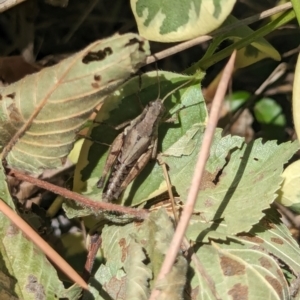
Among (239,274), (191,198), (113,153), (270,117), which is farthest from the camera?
(270,117)

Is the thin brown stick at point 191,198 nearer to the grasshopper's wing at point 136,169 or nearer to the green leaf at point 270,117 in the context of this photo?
the grasshopper's wing at point 136,169

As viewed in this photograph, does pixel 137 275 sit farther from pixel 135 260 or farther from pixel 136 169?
pixel 136 169

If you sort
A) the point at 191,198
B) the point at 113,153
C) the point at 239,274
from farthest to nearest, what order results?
the point at 113,153 < the point at 239,274 < the point at 191,198

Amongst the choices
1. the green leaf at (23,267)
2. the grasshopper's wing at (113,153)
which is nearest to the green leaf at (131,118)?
the grasshopper's wing at (113,153)

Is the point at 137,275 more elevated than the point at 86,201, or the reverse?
the point at 86,201

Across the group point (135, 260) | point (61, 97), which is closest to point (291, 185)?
point (135, 260)

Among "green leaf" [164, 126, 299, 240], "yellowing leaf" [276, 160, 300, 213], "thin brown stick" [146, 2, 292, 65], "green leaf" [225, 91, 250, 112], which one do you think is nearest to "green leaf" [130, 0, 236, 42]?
"thin brown stick" [146, 2, 292, 65]

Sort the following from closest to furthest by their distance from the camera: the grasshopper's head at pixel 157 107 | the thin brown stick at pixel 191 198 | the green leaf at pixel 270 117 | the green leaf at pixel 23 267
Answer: the thin brown stick at pixel 191 198
the green leaf at pixel 23 267
the grasshopper's head at pixel 157 107
the green leaf at pixel 270 117

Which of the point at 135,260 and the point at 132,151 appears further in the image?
the point at 132,151
